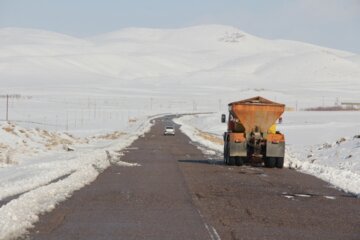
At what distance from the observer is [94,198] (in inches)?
696

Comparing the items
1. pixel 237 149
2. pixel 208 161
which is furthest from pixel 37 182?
pixel 208 161

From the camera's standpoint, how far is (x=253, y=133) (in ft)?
101

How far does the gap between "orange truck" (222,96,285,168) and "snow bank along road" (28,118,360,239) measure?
163 inches

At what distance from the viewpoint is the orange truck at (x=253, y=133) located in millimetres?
30062

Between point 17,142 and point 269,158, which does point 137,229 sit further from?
point 17,142

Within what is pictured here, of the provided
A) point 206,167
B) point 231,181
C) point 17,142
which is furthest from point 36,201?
point 17,142

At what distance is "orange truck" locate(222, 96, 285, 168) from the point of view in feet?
98.6

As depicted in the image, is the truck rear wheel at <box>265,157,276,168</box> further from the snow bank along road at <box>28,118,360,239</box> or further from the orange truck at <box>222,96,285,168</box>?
the snow bank along road at <box>28,118,360,239</box>

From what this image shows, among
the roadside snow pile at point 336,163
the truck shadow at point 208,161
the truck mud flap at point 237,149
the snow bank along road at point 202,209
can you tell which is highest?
the truck mud flap at point 237,149

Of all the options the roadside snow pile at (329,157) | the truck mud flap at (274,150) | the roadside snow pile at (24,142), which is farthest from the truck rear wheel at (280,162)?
the roadside snow pile at (24,142)

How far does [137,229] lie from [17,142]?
27386 millimetres

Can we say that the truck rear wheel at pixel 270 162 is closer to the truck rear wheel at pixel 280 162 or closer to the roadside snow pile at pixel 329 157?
the truck rear wheel at pixel 280 162

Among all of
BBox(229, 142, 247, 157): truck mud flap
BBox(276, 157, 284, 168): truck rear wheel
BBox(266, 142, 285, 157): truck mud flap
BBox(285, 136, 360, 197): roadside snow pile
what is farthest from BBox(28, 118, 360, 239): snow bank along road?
BBox(229, 142, 247, 157): truck mud flap

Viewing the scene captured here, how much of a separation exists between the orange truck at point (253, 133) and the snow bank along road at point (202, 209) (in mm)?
4142
